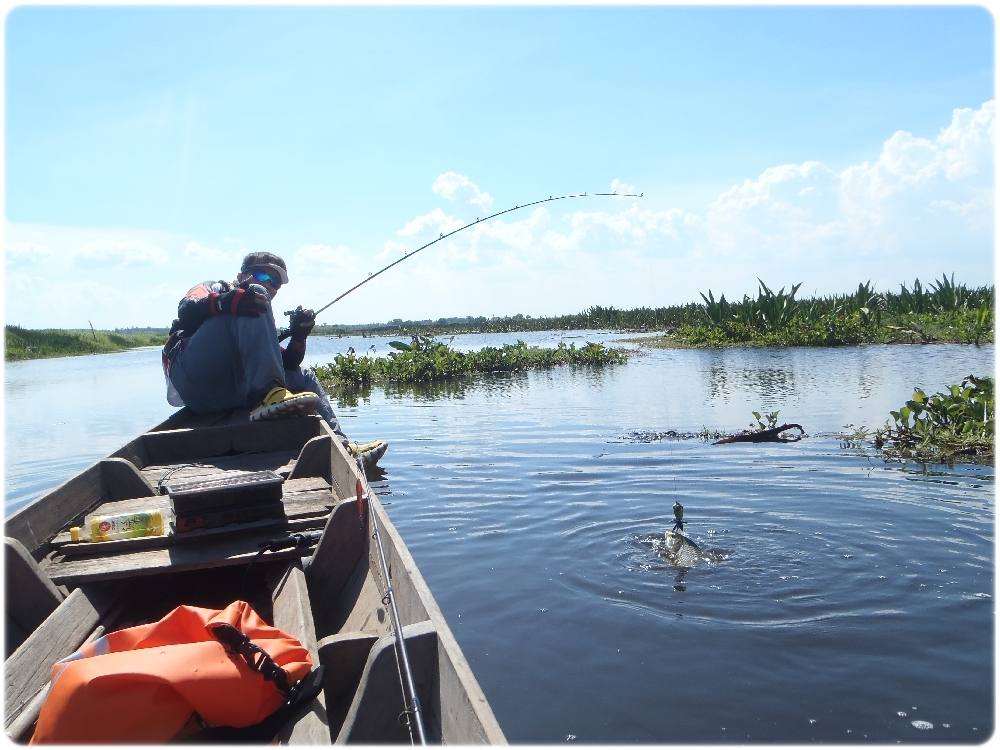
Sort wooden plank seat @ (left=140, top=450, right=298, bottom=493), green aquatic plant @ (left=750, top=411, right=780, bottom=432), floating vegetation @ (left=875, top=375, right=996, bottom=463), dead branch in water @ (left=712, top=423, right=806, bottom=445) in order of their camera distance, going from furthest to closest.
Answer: green aquatic plant @ (left=750, top=411, right=780, bottom=432)
dead branch in water @ (left=712, top=423, right=806, bottom=445)
floating vegetation @ (left=875, top=375, right=996, bottom=463)
wooden plank seat @ (left=140, top=450, right=298, bottom=493)

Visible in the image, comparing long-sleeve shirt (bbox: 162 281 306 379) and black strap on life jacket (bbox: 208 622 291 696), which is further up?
long-sleeve shirt (bbox: 162 281 306 379)

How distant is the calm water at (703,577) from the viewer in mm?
4090

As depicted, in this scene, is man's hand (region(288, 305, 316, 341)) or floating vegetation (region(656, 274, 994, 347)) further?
floating vegetation (region(656, 274, 994, 347))

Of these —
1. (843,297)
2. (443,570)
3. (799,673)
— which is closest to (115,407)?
(443,570)

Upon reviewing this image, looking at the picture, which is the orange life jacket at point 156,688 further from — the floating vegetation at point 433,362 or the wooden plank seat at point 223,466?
the floating vegetation at point 433,362

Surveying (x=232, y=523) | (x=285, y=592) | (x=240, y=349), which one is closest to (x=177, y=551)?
(x=232, y=523)

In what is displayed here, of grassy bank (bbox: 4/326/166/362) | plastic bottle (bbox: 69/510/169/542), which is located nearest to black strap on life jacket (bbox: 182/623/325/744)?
plastic bottle (bbox: 69/510/169/542)

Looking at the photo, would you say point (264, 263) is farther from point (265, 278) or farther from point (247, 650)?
point (247, 650)

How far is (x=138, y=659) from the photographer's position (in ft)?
8.14

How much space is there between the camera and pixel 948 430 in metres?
9.50

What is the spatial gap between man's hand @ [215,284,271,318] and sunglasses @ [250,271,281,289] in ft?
2.16

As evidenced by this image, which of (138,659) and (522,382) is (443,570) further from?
(522,382)

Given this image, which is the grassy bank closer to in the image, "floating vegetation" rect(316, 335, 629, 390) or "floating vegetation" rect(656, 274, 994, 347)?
"floating vegetation" rect(316, 335, 629, 390)

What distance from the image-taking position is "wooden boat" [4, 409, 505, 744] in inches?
106
